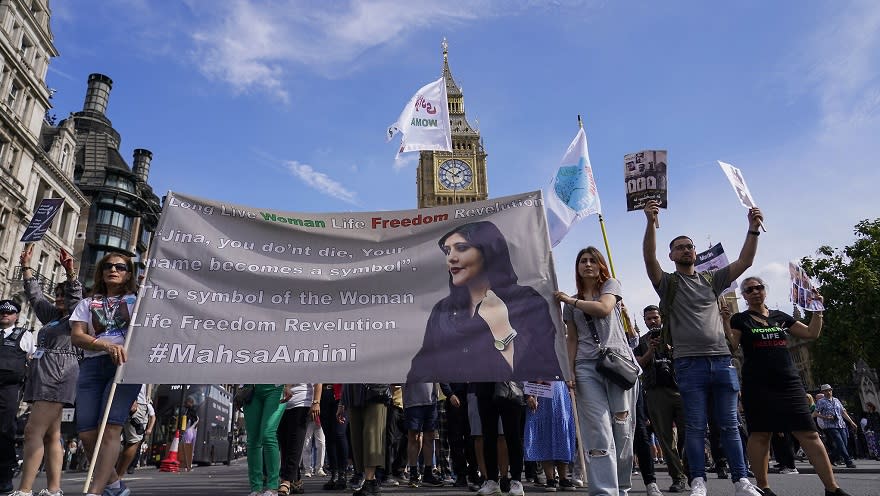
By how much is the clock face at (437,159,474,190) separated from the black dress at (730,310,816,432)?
206ft

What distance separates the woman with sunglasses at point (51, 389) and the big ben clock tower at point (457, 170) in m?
60.0

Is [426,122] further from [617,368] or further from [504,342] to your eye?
[617,368]

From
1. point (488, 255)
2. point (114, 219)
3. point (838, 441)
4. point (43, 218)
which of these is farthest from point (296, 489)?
point (114, 219)

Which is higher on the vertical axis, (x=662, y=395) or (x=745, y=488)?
(x=662, y=395)

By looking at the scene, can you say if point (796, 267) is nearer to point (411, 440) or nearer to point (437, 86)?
point (411, 440)

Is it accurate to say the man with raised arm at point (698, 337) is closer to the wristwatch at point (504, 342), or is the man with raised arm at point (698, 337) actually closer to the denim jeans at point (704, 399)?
the denim jeans at point (704, 399)

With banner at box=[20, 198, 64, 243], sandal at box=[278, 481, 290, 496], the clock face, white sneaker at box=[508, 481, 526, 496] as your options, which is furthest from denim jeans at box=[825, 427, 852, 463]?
the clock face

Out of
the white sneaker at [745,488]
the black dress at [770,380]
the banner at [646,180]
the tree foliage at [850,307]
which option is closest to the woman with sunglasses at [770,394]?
the black dress at [770,380]

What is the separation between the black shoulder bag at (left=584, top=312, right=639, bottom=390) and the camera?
412cm

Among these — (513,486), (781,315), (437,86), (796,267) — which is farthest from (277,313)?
(437,86)

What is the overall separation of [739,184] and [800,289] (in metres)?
2.33

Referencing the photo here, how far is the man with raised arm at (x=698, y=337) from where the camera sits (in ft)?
15.3

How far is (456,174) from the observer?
68125 millimetres

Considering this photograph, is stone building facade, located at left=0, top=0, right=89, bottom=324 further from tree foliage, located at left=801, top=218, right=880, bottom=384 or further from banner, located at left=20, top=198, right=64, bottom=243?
tree foliage, located at left=801, top=218, right=880, bottom=384
